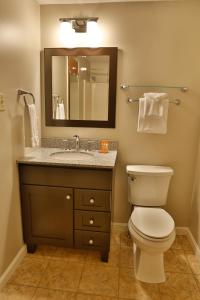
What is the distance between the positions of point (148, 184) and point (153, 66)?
1.08 m

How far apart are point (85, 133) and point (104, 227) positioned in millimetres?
910

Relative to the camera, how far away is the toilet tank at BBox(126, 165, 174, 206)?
1.99 meters

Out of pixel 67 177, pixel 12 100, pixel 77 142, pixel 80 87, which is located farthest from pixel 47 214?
pixel 80 87

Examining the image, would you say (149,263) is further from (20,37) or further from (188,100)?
(20,37)

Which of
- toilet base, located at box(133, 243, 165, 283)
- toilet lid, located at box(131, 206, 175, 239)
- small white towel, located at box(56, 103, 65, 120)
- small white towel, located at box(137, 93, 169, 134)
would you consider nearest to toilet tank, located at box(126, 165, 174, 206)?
toilet lid, located at box(131, 206, 175, 239)

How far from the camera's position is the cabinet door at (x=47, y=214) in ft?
5.97

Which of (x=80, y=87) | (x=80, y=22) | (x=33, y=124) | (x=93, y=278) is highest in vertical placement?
(x=80, y=22)

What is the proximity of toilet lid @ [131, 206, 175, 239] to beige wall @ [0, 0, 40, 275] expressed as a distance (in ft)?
3.11

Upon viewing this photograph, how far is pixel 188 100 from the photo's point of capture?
6.83 feet

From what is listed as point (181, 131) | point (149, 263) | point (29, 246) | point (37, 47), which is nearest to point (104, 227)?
point (149, 263)

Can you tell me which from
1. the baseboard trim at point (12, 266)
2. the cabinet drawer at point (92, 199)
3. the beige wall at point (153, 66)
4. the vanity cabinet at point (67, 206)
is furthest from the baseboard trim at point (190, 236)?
the baseboard trim at point (12, 266)

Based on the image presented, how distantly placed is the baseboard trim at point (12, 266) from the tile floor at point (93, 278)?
3 cm

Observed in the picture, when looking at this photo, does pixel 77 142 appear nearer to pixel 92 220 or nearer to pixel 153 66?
pixel 92 220

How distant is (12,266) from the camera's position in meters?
1.75
